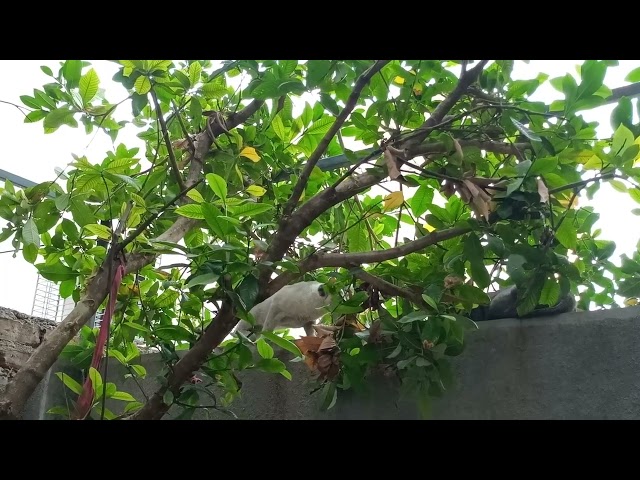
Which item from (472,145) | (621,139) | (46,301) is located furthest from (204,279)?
(46,301)

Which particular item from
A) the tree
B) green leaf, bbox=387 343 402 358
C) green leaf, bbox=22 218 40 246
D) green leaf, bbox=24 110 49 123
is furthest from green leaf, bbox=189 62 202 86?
green leaf, bbox=387 343 402 358

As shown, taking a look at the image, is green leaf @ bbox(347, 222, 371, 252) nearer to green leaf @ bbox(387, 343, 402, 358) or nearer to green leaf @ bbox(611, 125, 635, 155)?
green leaf @ bbox(387, 343, 402, 358)

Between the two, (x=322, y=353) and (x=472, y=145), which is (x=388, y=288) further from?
(x=472, y=145)

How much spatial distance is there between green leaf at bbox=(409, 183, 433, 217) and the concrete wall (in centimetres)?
27

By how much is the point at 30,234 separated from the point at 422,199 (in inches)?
27.1

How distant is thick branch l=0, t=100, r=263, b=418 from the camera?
30.6 inches

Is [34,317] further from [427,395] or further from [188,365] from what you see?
[427,395]

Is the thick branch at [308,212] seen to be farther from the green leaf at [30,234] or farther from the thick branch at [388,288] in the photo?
the green leaf at [30,234]

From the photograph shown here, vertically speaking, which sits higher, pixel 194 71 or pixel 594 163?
pixel 194 71

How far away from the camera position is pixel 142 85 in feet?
3.00

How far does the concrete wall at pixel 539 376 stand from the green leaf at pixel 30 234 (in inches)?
20.7

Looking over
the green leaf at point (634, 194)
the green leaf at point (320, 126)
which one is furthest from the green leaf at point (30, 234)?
the green leaf at point (634, 194)

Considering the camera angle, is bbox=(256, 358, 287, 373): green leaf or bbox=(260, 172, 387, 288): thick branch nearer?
bbox=(260, 172, 387, 288): thick branch
